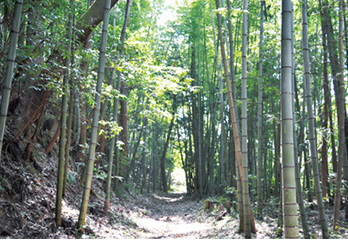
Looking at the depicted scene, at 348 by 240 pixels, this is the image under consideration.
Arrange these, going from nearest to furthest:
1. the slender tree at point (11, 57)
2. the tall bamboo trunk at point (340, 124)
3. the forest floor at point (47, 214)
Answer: the slender tree at point (11, 57), the forest floor at point (47, 214), the tall bamboo trunk at point (340, 124)

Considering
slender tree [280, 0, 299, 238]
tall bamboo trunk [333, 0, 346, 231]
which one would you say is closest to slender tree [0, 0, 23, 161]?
slender tree [280, 0, 299, 238]

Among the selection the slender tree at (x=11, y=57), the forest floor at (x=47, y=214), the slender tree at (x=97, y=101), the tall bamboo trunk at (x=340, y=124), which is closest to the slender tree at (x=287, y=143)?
the slender tree at (x=11, y=57)

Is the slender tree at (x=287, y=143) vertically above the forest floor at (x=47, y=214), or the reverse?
the slender tree at (x=287, y=143)

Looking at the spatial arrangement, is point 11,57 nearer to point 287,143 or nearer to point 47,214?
point 287,143

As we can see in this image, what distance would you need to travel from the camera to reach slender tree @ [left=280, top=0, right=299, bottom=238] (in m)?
1.85

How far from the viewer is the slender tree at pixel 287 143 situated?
1.85 meters

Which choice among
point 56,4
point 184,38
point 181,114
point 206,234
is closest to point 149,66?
point 56,4

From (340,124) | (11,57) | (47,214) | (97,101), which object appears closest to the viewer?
(11,57)

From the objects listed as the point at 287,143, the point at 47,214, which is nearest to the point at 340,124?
the point at 287,143

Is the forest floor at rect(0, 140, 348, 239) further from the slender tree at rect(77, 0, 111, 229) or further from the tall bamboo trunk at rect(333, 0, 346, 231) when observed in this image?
the tall bamboo trunk at rect(333, 0, 346, 231)

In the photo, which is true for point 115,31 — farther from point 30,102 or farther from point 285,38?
point 285,38

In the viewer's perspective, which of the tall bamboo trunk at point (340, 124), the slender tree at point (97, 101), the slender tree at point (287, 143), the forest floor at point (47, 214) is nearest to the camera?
the slender tree at point (287, 143)

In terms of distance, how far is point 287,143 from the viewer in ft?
6.15

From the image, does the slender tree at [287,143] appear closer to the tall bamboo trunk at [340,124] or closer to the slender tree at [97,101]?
the slender tree at [97,101]
